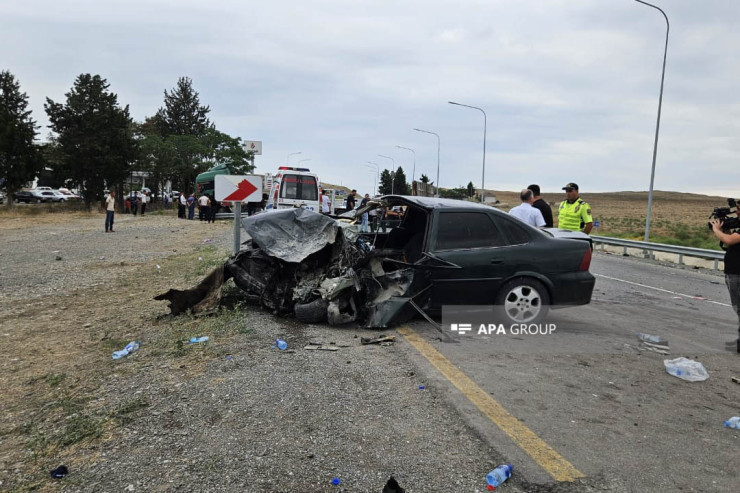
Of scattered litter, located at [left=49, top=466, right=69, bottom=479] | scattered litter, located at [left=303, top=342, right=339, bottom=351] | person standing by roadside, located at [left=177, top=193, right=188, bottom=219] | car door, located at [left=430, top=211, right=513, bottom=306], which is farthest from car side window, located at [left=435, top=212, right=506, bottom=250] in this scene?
person standing by roadside, located at [left=177, top=193, right=188, bottom=219]

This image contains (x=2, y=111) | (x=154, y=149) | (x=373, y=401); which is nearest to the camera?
(x=373, y=401)

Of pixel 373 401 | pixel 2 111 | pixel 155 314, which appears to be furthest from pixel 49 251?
pixel 2 111

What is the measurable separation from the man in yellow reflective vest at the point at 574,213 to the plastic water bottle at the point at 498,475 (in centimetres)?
740

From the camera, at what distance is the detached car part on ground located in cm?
595

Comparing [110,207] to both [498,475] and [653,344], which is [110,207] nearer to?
[653,344]

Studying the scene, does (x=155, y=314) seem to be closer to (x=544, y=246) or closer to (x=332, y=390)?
(x=332, y=390)

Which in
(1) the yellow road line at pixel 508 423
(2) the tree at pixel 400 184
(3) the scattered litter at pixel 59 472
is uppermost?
(2) the tree at pixel 400 184

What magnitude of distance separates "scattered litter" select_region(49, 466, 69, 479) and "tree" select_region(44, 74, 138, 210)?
136 ft

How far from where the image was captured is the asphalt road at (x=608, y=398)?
2926 mm

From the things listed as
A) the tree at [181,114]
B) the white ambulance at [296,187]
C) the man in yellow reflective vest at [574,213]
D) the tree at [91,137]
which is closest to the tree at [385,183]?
the tree at [181,114]

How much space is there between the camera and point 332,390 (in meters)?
3.97

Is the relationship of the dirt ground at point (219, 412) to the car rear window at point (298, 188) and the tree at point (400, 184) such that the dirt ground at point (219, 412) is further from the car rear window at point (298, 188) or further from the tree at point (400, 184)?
the tree at point (400, 184)

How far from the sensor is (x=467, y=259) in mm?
Result: 5996

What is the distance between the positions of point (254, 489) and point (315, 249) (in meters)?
3.77
